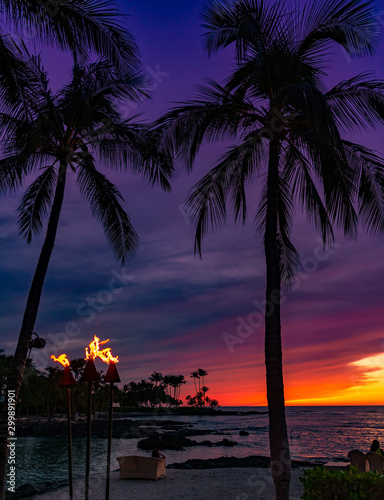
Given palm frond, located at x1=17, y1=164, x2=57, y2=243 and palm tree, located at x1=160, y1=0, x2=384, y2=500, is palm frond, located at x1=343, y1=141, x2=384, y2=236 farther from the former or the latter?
palm frond, located at x1=17, y1=164, x2=57, y2=243

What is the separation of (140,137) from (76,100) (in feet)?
7.61

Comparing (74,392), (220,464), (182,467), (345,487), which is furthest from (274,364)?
(74,392)

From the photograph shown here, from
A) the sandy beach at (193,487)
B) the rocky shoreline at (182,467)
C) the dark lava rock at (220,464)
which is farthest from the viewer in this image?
the dark lava rock at (220,464)

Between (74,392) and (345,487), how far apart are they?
9281 cm

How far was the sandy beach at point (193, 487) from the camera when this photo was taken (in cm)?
1254

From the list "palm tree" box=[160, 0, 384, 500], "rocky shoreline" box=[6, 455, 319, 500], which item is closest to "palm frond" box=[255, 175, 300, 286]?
"palm tree" box=[160, 0, 384, 500]

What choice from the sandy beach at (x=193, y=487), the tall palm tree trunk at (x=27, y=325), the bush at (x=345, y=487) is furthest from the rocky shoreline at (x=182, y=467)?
the bush at (x=345, y=487)

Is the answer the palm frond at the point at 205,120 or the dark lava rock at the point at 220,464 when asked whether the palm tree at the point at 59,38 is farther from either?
the dark lava rock at the point at 220,464

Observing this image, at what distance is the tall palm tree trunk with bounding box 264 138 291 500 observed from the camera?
820cm

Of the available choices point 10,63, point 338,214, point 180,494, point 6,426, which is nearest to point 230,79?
point 338,214

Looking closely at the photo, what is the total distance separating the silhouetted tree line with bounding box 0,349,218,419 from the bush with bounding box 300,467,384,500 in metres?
3.90

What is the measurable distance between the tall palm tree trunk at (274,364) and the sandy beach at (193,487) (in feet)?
11.9

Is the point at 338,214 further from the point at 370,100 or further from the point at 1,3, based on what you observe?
the point at 1,3

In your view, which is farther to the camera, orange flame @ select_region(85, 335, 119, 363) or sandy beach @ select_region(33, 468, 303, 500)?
sandy beach @ select_region(33, 468, 303, 500)
